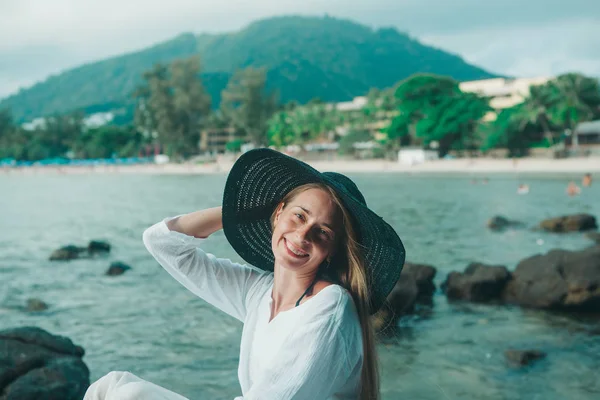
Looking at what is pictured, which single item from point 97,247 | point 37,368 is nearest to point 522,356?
point 37,368

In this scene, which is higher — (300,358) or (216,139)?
(216,139)

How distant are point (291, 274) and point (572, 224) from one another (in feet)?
52.2

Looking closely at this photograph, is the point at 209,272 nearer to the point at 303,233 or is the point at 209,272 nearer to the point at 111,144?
the point at 303,233

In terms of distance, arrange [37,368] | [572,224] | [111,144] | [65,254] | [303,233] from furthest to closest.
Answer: [111,144], [572,224], [65,254], [37,368], [303,233]

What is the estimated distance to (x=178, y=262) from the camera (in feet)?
7.09

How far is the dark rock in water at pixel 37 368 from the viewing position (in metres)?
4.84

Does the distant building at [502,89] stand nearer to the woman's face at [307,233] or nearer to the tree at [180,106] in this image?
the tree at [180,106]

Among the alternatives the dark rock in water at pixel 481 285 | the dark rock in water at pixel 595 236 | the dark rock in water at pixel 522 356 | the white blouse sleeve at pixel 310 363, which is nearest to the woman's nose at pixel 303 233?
the white blouse sleeve at pixel 310 363

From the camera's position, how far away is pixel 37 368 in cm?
505

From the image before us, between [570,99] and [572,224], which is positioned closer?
[572,224]

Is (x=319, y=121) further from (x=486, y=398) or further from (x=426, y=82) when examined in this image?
(x=486, y=398)

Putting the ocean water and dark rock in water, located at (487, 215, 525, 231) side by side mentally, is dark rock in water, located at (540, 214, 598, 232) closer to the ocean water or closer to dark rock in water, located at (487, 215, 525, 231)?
the ocean water

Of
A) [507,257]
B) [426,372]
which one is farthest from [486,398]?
[507,257]

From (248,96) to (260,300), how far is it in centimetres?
7618
